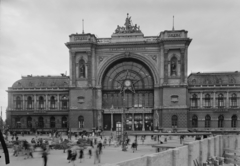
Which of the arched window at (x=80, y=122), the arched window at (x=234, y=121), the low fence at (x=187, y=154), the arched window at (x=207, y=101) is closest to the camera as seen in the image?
the low fence at (x=187, y=154)

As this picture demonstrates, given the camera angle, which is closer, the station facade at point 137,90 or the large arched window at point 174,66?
the station facade at point 137,90

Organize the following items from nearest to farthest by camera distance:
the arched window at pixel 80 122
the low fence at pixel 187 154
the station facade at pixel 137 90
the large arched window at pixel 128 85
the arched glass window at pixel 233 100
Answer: the low fence at pixel 187 154 → the station facade at pixel 137 90 → the arched window at pixel 80 122 → the arched glass window at pixel 233 100 → the large arched window at pixel 128 85

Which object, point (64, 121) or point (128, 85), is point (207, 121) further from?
point (64, 121)

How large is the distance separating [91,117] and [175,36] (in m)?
27.3

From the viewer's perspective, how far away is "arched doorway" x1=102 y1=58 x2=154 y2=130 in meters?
65.1

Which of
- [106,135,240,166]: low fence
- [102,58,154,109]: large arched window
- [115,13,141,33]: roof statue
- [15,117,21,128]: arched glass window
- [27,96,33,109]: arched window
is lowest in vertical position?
[15,117,21,128]: arched glass window

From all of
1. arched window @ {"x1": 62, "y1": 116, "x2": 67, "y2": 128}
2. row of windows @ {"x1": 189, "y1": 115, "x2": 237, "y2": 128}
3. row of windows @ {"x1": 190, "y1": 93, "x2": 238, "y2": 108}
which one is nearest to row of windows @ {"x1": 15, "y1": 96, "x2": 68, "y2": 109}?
arched window @ {"x1": 62, "y1": 116, "x2": 67, "y2": 128}

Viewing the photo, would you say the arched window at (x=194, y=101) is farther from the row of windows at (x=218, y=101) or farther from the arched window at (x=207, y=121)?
the arched window at (x=207, y=121)

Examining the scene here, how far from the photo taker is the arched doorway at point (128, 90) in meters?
65.1

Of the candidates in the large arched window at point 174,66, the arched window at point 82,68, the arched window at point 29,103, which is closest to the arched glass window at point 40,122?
the arched window at point 29,103

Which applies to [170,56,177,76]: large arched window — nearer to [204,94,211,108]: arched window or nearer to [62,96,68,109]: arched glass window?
[204,94,211,108]: arched window

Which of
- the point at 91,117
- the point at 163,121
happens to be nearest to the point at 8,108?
the point at 91,117

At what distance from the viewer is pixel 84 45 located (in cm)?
6412

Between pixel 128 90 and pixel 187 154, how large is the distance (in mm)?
44510
